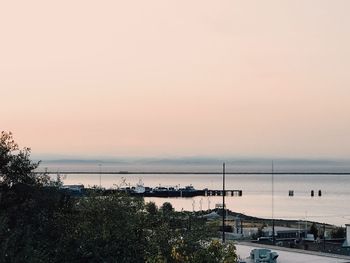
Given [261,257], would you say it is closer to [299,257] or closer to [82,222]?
[299,257]

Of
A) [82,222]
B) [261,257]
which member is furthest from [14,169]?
[261,257]

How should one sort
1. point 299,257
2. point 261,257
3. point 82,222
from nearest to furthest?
1. point 82,222
2. point 261,257
3. point 299,257

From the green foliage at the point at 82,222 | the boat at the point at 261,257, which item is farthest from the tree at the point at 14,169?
the boat at the point at 261,257

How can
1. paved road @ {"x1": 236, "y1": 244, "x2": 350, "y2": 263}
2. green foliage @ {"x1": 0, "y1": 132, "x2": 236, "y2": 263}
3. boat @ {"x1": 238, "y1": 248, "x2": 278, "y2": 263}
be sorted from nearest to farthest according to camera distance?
green foliage @ {"x1": 0, "y1": 132, "x2": 236, "y2": 263}, boat @ {"x1": 238, "y1": 248, "x2": 278, "y2": 263}, paved road @ {"x1": 236, "y1": 244, "x2": 350, "y2": 263}

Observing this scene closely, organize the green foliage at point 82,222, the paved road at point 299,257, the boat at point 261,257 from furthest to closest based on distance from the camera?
1. the paved road at point 299,257
2. the boat at point 261,257
3. the green foliage at point 82,222

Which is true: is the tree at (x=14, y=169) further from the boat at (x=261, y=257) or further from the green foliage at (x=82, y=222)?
the boat at (x=261, y=257)

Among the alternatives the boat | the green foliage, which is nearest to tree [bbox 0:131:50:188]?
Result: the green foliage

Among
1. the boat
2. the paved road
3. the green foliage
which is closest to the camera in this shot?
the green foliage

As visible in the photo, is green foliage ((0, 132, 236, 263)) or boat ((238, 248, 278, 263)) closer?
green foliage ((0, 132, 236, 263))

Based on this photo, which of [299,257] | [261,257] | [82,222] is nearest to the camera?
[82,222]

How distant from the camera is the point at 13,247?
64.9 ft

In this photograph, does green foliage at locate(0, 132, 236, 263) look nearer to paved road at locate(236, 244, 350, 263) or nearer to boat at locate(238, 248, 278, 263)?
boat at locate(238, 248, 278, 263)

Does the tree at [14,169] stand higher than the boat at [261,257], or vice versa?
the tree at [14,169]

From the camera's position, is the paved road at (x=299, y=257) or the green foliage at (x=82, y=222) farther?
the paved road at (x=299, y=257)
